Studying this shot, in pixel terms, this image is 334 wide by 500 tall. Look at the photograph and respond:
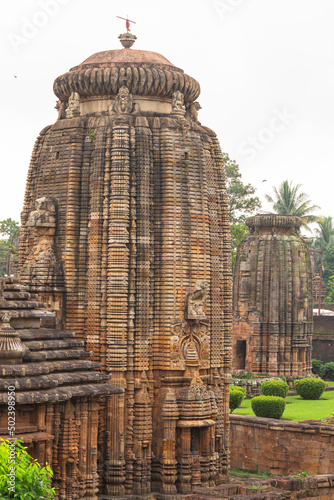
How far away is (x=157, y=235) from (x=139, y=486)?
5.32 metres

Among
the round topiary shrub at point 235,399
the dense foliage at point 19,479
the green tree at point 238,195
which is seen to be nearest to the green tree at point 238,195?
the green tree at point 238,195

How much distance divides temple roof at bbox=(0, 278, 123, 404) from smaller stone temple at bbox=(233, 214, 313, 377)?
24.7 m

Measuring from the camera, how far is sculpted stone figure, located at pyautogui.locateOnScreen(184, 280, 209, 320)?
22391 millimetres

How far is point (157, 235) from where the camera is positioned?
22.7 meters

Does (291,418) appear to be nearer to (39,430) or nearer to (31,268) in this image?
(31,268)

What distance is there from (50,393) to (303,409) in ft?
62.2

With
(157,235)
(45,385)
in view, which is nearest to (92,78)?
Answer: (157,235)

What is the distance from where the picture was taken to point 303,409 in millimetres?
35938

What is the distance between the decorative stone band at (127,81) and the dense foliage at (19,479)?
10.9 metres

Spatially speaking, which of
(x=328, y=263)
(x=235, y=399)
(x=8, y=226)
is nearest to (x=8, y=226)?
(x=8, y=226)

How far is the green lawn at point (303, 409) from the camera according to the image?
33.7 m

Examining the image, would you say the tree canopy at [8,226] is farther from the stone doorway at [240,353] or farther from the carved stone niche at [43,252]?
the carved stone niche at [43,252]

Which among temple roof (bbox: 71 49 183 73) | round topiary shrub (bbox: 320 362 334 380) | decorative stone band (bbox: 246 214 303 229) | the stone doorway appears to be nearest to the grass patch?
temple roof (bbox: 71 49 183 73)

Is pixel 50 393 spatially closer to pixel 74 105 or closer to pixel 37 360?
pixel 37 360
